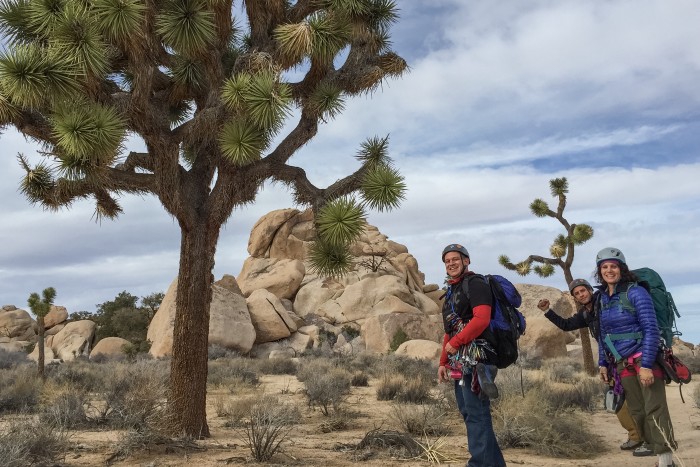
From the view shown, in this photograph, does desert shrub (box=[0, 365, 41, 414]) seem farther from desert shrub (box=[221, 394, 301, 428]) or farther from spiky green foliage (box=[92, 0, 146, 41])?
spiky green foliage (box=[92, 0, 146, 41])

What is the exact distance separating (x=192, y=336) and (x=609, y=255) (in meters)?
5.26

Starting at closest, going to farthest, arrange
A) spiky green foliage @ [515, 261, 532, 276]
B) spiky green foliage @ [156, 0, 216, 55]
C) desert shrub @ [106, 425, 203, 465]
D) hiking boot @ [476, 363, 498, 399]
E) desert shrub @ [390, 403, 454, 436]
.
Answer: hiking boot @ [476, 363, 498, 399] < desert shrub @ [106, 425, 203, 465] < spiky green foliage @ [156, 0, 216, 55] < desert shrub @ [390, 403, 454, 436] < spiky green foliage @ [515, 261, 532, 276]

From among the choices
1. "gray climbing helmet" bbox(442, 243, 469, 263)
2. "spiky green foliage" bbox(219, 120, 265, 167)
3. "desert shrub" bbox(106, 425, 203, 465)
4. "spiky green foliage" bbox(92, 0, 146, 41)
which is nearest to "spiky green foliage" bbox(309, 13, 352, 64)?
"spiky green foliage" bbox(219, 120, 265, 167)

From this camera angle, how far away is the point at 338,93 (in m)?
9.06

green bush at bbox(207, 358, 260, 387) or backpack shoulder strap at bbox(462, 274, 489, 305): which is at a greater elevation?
backpack shoulder strap at bbox(462, 274, 489, 305)

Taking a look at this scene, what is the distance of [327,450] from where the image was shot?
7.10 metres

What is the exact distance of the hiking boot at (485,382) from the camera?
476cm

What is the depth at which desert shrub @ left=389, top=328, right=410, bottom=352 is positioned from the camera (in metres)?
28.2

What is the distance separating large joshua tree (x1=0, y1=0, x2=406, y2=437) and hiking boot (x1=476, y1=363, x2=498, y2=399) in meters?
3.78

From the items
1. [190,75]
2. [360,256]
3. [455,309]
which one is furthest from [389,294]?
[455,309]

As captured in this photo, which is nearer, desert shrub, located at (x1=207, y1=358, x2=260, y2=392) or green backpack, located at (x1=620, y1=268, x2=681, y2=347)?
green backpack, located at (x1=620, y1=268, x2=681, y2=347)

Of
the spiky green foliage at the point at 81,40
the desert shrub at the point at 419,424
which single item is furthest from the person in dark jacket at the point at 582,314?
the spiky green foliage at the point at 81,40

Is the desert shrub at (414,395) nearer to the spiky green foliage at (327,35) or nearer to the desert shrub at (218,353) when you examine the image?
the spiky green foliage at (327,35)

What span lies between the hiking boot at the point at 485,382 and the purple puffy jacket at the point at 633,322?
1.46 meters
